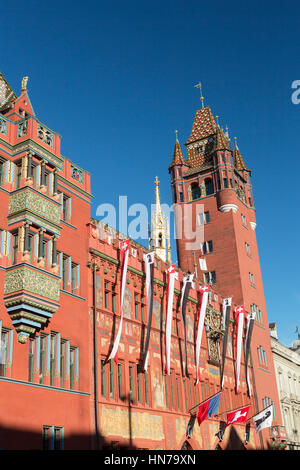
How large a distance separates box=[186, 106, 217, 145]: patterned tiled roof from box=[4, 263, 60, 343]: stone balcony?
45.1 m

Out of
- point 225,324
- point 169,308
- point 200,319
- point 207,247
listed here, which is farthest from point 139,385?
point 207,247

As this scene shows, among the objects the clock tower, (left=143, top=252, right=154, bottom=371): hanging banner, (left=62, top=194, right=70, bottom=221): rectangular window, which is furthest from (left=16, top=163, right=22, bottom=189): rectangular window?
the clock tower

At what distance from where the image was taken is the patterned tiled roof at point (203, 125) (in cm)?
6812

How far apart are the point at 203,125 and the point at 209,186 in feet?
37.7

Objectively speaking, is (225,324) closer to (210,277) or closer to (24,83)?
(210,277)

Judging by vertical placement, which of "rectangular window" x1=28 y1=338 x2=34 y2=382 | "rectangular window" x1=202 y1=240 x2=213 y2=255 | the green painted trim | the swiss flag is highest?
"rectangular window" x1=202 y1=240 x2=213 y2=255

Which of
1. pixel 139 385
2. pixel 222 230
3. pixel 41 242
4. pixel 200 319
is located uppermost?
pixel 222 230

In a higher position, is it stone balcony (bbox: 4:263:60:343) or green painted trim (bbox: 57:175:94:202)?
green painted trim (bbox: 57:175:94:202)

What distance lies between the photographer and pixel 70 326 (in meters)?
29.1

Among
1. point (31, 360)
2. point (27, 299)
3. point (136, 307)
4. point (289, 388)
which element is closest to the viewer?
point (27, 299)

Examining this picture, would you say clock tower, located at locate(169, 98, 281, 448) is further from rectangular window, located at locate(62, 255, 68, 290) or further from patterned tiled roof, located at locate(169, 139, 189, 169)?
rectangular window, located at locate(62, 255, 68, 290)

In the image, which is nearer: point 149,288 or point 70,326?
point 70,326

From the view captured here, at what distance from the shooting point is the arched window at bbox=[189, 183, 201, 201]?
62344 mm

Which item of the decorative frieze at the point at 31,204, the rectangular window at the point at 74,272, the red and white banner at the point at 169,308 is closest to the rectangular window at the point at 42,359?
the rectangular window at the point at 74,272
